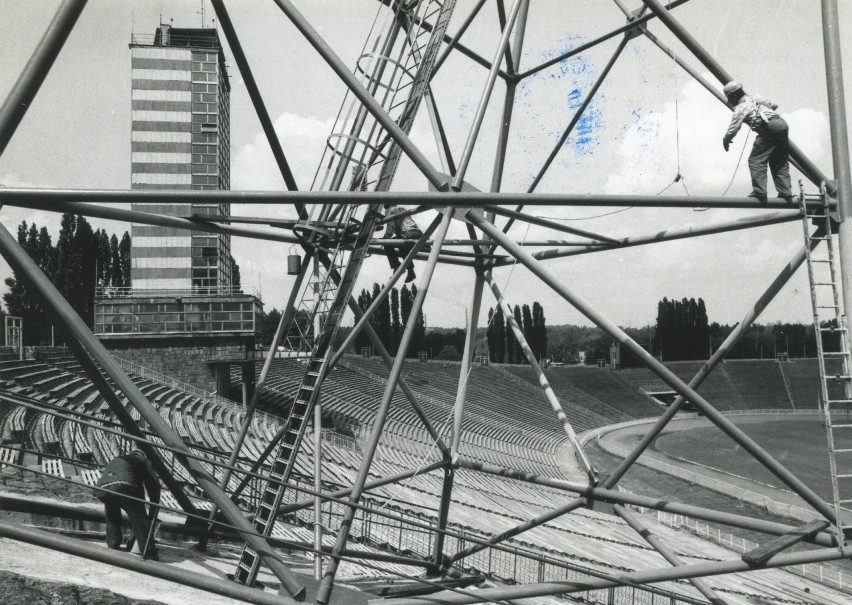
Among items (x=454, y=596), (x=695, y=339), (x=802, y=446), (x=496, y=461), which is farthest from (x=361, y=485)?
(x=695, y=339)

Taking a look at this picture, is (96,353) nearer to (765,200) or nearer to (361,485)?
(361,485)

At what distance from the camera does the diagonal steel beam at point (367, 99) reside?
568 centimetres

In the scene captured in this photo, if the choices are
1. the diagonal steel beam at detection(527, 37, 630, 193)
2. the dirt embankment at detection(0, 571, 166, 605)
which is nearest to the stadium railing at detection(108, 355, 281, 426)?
the diagonal steel beam at detection(527, 37, 630, 193)

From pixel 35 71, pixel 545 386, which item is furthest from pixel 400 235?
pixel 35 71

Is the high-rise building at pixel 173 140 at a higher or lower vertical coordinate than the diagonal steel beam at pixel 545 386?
higher

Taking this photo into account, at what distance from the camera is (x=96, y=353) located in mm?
5176

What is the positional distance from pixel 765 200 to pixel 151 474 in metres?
6.03

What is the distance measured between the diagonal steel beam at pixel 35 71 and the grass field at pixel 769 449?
32132mm

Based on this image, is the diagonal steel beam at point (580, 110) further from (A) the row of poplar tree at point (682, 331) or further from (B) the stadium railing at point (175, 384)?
(A) the row of poplar tree at point (682, 331)

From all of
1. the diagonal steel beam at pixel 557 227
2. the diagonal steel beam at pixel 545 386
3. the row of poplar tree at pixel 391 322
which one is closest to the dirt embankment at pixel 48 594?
the diagonal steel beam at pixel 545 386

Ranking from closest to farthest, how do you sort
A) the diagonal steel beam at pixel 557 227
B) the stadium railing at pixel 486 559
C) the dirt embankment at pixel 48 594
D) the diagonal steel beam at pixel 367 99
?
the dirt embankment at pixel 48 594, the diagonal steel beam at pixel 367 99, the diagonal steel beam at pixel 557 227, the stadium railing at pixel 486 559

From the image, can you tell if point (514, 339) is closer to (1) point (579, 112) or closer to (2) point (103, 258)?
(2) point (103, 258)

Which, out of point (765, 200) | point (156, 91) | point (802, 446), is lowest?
point (802, 446)

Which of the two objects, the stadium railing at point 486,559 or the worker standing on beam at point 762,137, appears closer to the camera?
the worker standing on beam at point 762,137
